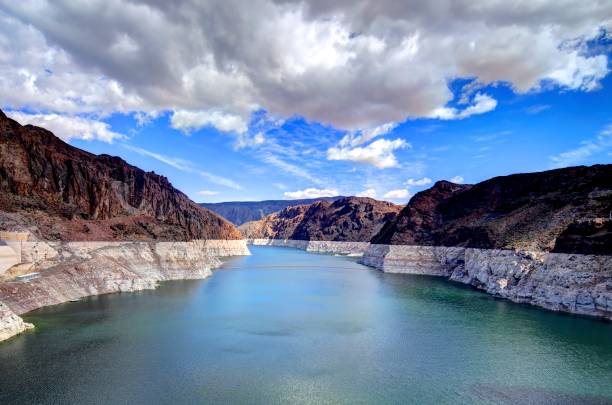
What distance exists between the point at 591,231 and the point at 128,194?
113 m

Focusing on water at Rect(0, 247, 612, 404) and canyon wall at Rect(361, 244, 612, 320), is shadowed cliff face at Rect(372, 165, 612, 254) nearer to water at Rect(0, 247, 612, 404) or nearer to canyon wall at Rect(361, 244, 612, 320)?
canyon wall at Rect(361, 244, 612, 320)

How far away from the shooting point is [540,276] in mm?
58781

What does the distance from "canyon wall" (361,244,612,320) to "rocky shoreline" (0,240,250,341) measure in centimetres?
6103

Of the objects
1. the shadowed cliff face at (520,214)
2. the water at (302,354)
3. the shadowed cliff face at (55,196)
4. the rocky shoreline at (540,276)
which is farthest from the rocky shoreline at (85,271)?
the shadowed cliff face at (520,214)

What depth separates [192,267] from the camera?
8988 cm

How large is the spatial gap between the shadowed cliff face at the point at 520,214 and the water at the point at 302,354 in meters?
13.8

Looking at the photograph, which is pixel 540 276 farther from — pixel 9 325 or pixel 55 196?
pixel 55 196

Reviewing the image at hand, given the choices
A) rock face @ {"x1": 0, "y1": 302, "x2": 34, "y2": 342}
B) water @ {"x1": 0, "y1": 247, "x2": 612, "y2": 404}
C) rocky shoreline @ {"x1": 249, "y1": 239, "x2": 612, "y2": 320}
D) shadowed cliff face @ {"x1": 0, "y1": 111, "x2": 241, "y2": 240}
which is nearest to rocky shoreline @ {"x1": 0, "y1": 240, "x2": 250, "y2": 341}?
rock face @ {"x1": 0, "y1": 302, "x2": 34, "y2": 342}

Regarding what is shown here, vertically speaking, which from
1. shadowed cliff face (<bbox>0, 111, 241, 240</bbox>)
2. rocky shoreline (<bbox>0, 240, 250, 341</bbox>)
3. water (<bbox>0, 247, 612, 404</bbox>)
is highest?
shadowed cliff face (<bbox>0, 111, 241, 240</bbox>)

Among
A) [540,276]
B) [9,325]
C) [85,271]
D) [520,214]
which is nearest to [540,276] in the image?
[540,276]

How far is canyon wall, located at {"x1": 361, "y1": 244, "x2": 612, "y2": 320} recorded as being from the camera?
1932 inches

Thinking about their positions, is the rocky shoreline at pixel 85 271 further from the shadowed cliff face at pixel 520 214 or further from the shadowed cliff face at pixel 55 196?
the shadowed cliff face at pixel 520 214

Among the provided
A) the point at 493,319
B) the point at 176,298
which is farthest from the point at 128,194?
the point at 493,319

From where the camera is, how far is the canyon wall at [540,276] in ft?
161
